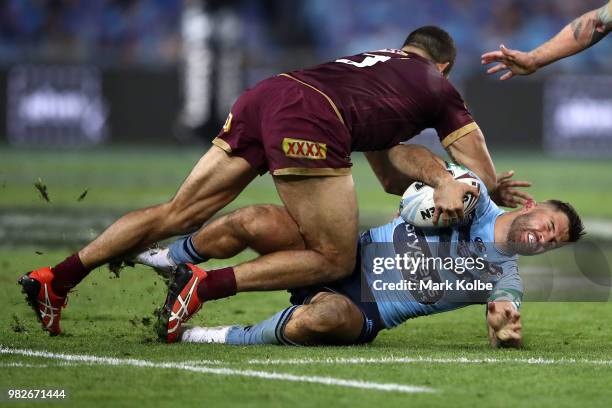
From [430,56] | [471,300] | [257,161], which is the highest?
[430,56]

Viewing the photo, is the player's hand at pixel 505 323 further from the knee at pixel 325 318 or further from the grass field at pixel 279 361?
the knee at pixel 325 318

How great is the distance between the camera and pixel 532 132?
22.3 m

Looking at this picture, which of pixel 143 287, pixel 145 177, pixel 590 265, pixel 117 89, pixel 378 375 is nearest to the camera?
pixel 378 375

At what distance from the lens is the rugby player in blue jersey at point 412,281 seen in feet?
19.9

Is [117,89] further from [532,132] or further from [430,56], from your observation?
[430,56]

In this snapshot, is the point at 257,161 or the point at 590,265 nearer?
the point at 257,161

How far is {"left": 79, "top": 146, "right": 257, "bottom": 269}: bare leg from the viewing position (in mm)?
6629

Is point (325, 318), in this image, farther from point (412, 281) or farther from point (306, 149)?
point (306, 149)

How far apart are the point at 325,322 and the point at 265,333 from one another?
1.13 ft

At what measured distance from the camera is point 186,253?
6.74 meters

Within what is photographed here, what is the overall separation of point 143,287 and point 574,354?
368cm

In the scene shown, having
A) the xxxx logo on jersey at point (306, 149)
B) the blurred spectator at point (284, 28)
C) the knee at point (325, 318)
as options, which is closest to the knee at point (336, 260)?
the knee at point (325, 318)

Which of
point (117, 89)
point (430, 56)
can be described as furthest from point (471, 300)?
point (117, 89)

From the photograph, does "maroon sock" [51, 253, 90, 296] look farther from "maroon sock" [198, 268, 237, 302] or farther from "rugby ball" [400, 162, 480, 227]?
"rugby ball" [400, 162, 480, 227]
